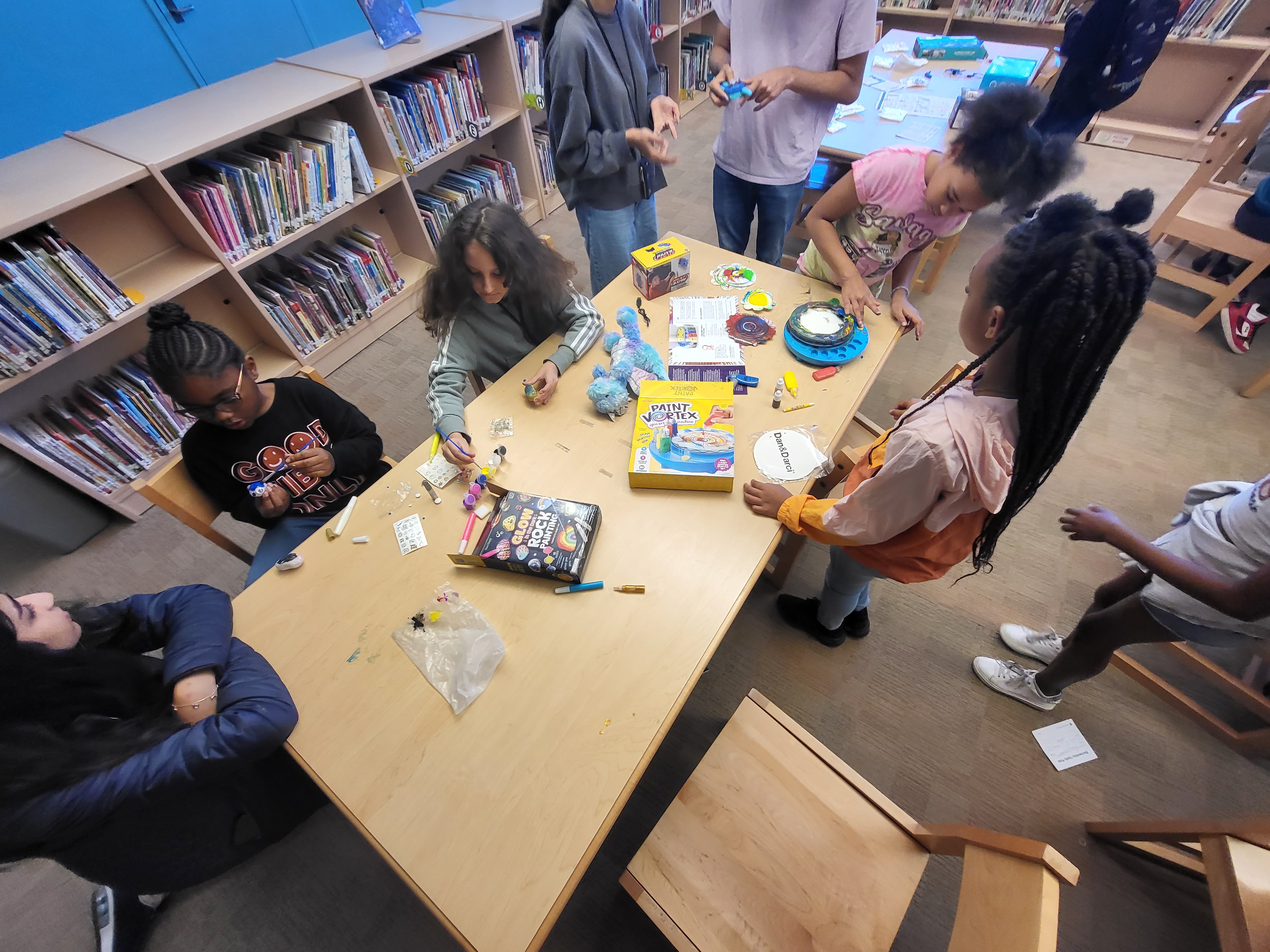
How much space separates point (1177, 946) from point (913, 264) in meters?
1.92

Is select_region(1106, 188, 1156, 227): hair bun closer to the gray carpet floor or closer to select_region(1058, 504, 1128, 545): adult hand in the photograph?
select_region(1058, 504, 1128, 545): adult hand

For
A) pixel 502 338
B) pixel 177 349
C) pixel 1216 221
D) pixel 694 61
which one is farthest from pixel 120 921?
pixel 694 61

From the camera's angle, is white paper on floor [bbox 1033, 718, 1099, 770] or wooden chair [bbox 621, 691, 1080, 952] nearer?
wooden chair [bbox 621, 691, 1080, 952]

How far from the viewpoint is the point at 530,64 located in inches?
108

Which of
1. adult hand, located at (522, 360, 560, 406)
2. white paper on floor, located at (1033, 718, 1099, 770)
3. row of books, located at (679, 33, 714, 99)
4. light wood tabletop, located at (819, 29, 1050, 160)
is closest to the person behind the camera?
adult hand, located at (522, 360, 560, 406)

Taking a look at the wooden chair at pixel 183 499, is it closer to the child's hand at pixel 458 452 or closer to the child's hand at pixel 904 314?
the child's hand at pixel 458 452

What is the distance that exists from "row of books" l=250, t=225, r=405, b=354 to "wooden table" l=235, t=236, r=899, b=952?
1.59 meters

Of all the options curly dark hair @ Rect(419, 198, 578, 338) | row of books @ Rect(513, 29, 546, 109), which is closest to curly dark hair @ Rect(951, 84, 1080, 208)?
curly dark hair @ Rect(419, 198, 578, 338)

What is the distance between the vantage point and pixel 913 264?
5.52 ft

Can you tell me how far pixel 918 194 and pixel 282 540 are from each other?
1981 mm

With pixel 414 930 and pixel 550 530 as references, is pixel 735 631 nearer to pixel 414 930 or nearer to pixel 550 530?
pixel 550 530

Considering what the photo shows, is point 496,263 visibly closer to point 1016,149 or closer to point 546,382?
point 546,382

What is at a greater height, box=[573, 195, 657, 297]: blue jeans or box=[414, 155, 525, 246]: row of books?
box=[573, 195, 657, 297]: blue jeans

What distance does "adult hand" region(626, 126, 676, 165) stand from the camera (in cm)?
161
